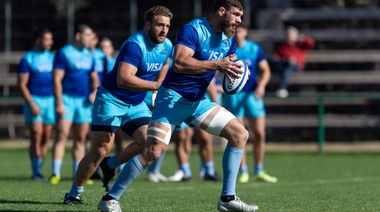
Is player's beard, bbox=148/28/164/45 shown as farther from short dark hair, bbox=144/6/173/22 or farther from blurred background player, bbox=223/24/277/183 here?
blurred background player, bbox=223/24/277/183

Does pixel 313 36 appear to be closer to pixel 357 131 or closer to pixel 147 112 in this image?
pixel 357 131

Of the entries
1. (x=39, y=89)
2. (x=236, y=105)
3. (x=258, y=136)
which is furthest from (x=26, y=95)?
(x=258, y=136)

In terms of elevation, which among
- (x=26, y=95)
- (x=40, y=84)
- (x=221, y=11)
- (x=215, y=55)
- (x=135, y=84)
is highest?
(x=221, y=11)

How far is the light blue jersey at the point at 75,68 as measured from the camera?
15.0m

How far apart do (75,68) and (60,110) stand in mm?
769

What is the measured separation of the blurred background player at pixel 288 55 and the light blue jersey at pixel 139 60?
13.8 meters

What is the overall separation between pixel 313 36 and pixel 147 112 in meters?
15.8

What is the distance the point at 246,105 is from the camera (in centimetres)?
1595

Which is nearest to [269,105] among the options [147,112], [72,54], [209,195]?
[72,54]

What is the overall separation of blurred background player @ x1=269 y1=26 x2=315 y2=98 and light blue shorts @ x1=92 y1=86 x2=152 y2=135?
13.8 meters

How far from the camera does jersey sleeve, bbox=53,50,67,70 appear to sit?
1495 cm

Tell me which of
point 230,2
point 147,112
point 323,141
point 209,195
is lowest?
point 323,141

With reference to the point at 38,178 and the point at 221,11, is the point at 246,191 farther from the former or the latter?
the point at 221,11

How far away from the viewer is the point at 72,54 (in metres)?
15.1
